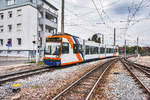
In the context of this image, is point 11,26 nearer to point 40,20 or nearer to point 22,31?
point 22,31

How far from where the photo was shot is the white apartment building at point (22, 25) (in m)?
25.2

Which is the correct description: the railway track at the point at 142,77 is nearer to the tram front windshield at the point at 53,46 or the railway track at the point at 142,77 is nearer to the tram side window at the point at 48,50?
the tram front windshield at the point at 53,46

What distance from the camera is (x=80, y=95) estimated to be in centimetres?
461

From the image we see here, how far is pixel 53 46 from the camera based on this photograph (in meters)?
11.0

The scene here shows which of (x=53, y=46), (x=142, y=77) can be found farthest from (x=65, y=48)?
(x=142, y=77)

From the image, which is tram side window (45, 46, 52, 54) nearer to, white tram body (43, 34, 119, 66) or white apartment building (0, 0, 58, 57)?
white tram body (43, 34, 119, 66)

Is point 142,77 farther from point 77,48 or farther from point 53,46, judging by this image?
point 53,46

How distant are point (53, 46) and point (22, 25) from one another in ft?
60.6

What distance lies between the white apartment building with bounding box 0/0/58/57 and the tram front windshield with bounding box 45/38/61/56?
13.9m

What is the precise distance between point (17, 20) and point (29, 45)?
271 inches

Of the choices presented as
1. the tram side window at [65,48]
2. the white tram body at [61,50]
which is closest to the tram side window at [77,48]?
the white tram body at [61,50]

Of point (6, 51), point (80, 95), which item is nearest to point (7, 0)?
point (6, 51)

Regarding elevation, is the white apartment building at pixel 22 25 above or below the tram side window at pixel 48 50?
above

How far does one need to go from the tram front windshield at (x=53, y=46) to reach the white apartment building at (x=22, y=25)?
13892mm
